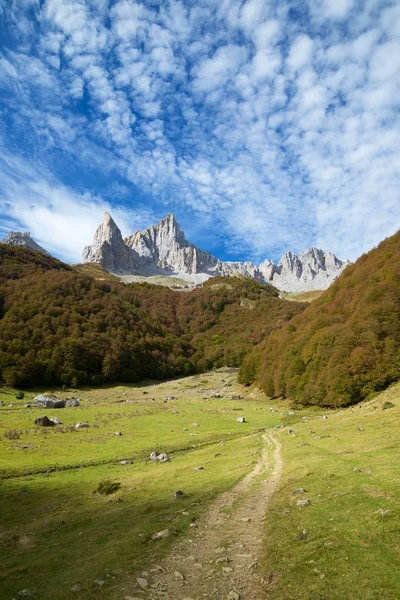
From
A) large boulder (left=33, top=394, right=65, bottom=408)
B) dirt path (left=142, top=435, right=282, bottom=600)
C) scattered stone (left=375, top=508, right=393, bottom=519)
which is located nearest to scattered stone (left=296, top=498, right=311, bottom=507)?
dirt path (left=142, top=435, right=282, bottom=600)

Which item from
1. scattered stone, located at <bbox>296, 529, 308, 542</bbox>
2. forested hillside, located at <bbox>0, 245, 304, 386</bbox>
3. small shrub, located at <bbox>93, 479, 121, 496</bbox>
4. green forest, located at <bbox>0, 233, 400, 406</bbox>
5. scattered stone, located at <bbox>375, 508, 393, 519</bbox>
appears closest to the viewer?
scattered stone, located at <bbox>296, 529, 308, 542</bbox>

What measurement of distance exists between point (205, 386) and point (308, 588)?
118488 mm

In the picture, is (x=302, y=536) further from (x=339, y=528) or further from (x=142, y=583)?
(x=142, y=583)

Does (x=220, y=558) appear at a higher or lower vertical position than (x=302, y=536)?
lower

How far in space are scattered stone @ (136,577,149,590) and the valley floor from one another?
5 centimetres

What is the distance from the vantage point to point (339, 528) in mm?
11984

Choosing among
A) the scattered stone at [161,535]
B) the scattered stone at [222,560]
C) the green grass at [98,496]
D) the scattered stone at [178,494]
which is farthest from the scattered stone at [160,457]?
the scattered stone at [222,560]

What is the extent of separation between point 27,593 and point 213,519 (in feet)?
26.2

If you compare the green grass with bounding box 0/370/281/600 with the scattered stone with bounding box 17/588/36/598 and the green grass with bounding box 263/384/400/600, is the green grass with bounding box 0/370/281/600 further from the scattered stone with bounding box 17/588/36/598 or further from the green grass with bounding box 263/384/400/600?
the green grass with bounding box 263/384/400/600

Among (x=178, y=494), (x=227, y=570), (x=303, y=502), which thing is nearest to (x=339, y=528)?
(x=303, y=502)

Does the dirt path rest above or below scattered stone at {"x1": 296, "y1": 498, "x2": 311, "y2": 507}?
below

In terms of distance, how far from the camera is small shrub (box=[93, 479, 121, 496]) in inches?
868

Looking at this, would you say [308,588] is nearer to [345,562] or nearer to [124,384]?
[345,562]

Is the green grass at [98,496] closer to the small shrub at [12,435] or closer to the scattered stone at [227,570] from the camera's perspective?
the small shrub at [12,435]
